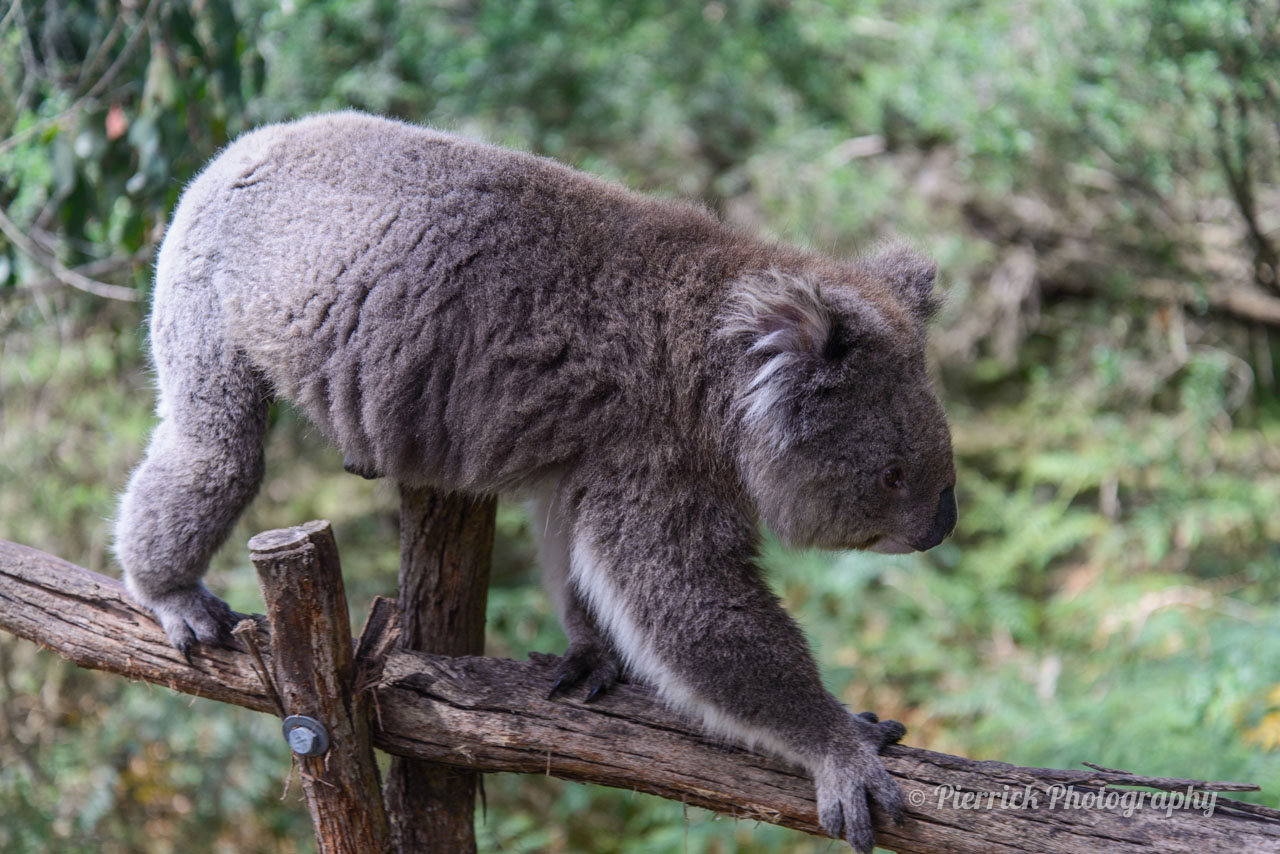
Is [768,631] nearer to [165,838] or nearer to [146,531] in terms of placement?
[146,531]

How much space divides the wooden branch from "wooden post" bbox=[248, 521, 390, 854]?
0.09m

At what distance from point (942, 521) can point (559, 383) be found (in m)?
1.06

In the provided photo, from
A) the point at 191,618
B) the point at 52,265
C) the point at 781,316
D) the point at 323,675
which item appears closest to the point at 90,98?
the point at 52,265

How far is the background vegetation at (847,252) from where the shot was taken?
421cm

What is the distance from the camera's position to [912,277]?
304 cm

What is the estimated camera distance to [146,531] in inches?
106

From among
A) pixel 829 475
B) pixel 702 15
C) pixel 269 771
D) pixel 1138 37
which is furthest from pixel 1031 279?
pixel 269 771

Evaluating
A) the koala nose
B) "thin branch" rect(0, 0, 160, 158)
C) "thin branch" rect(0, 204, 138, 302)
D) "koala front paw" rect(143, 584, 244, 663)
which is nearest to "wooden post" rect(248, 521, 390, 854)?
"koala front paw" rect(143, 584, 244, 663)

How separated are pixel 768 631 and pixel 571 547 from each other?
60 cm

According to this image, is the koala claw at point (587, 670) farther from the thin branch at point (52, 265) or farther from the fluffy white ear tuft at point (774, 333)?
the thin branch at point (52, 265)

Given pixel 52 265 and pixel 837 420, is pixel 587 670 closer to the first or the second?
pixel 837 420

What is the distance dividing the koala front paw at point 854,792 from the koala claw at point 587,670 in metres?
0.60

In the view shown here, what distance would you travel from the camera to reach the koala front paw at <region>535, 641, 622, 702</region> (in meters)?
2.62

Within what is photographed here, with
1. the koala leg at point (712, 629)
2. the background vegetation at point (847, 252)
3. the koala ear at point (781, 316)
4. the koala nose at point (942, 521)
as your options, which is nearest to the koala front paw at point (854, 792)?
the koala leg at point (712, 629)
